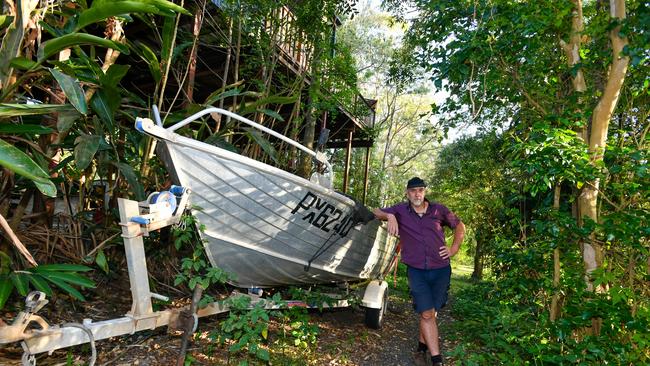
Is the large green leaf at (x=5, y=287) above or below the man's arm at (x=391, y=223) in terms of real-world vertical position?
below

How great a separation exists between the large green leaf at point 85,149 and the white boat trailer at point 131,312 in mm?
681

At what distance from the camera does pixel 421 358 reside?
3613 millimetres

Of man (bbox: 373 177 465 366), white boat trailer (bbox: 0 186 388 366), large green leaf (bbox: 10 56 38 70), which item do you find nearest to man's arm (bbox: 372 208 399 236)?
man (bbox: 373 177 465 366)

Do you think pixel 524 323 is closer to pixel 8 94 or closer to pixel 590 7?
pixel 590 7

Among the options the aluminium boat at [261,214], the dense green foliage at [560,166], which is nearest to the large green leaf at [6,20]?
the aluminium boat at [261,214]

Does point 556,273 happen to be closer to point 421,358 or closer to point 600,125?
point 600,125

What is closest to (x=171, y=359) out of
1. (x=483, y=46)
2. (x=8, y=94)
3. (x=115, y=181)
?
(x=115, y=181)

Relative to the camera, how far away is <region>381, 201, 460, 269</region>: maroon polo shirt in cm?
344

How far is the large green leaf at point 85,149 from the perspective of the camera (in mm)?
2904

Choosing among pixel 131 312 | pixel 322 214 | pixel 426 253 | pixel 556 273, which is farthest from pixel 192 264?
pixel 556 273

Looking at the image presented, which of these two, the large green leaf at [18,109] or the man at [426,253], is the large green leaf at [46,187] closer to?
the large green leaf at [18,109]

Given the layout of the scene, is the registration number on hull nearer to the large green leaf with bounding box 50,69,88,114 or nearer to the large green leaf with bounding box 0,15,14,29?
the large green leaf with bounding box 50,69,88,114

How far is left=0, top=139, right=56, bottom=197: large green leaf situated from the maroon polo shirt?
273cm

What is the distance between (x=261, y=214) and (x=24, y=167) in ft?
5.78
